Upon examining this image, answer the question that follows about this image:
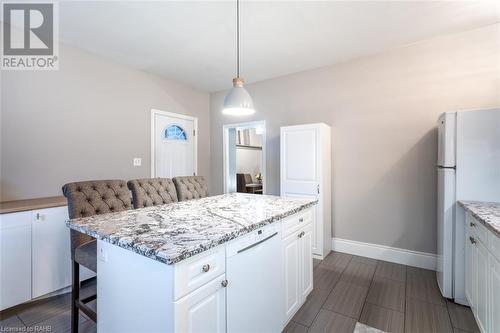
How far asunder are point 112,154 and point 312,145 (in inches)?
106

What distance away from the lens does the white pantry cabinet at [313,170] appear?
3.03 m

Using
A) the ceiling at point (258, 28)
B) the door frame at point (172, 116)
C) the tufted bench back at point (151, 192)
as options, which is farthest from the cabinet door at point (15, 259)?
the ceiling at point (258, 28)

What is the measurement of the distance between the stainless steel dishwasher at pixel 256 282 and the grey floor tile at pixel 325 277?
94 centimetres

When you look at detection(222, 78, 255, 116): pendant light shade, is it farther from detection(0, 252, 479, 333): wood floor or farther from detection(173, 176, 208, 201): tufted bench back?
detection(0, 252, 479, 333): wood floor

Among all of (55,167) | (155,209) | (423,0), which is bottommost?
(155,209)

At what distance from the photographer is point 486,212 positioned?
1.64 m

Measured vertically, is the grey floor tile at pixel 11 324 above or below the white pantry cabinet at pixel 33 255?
below

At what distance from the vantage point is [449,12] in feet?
7.20

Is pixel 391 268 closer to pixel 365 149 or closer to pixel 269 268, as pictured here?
pixel 365 149

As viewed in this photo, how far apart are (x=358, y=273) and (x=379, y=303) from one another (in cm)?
56

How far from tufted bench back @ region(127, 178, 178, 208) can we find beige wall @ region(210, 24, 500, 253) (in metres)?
2.18

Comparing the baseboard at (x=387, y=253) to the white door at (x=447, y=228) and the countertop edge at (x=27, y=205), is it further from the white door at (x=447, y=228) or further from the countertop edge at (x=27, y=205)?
the countertop edge at (x=27, y=205)

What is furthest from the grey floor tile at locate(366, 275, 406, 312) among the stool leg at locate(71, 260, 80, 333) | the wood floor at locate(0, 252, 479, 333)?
the stool leg at locate(71, 260, 80, 333)

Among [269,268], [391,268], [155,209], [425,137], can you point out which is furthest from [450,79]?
[155,209]
